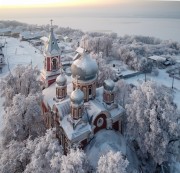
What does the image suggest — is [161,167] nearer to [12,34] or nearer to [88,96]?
[88,96]

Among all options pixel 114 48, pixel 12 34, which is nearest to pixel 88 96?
pixel 114 48

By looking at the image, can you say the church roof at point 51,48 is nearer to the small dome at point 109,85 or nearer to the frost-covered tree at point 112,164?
the small dome at point 109,85

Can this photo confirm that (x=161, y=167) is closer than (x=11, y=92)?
Yes

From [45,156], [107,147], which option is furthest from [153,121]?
[45,156]

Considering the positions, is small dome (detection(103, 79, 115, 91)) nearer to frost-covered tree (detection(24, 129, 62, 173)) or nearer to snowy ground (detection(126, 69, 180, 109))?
frost-covered tree (detection(24, 129, 62, 173))

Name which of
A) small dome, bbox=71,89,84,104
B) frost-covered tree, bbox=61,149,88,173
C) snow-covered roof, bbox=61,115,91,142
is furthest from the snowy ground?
frost-covered tree, bbox=61,149,88,173

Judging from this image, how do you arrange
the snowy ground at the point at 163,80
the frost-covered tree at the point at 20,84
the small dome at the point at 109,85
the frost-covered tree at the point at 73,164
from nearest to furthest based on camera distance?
the frost-covered tree at the point at 73,164 < the small dome at the point at 109,85 < the frost-covered tree at the point at 20,84 < the snowy ground at the point at 163,80

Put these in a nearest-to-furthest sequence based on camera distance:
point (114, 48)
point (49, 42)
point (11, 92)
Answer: point (11, 92), point (49, 42), point (114, 48)

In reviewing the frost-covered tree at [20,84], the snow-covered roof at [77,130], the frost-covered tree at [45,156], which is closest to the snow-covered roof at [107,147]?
the snow-covered roof at [77,130]
